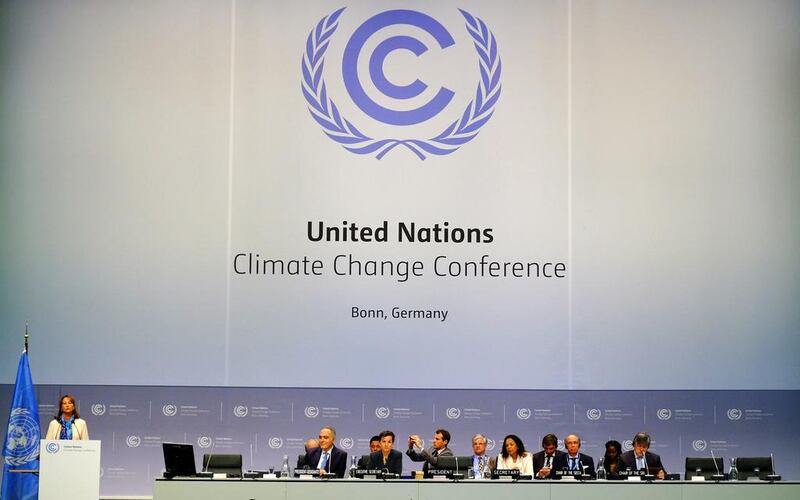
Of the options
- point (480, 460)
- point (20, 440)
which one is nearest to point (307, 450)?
point (480, 460)

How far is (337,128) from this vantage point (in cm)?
1234

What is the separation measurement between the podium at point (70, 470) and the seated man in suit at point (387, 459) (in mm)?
2557

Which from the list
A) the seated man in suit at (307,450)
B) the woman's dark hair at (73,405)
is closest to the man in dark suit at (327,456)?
the seated man in suit at (307,450)

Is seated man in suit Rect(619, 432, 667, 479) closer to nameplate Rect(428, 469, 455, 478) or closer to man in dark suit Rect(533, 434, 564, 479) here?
man in dark suit Rect(533, 434, 564, 479)

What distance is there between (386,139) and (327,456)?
11.5 ft

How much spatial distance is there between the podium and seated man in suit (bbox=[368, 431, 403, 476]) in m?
2.56

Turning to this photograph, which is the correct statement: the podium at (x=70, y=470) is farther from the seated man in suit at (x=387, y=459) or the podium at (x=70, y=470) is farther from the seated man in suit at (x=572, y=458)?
the seated man in suit at (x=572, y=458)

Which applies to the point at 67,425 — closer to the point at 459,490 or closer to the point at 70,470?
the point at 70,470

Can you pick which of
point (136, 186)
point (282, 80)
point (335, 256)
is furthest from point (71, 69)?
point (335, 256)

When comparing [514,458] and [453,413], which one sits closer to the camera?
[514,458]

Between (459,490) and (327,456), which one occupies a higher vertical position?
(327,456)

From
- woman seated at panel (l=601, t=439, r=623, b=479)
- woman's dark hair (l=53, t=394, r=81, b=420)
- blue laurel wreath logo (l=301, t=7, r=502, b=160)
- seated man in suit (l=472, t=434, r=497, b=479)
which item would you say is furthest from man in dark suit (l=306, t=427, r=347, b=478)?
blue laurel wreath logo (l=301, t=7, r=502, b=160)

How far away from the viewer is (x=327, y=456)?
1109cm

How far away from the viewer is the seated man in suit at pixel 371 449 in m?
10.8
